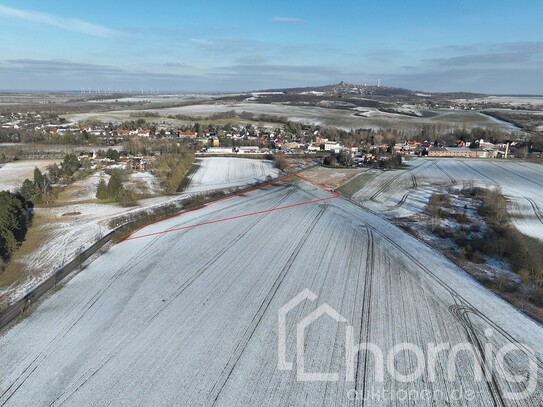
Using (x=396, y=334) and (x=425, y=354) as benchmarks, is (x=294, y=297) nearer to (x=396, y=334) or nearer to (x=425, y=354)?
(x=396, y=334)

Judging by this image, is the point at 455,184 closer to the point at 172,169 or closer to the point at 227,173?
the point at 227,173

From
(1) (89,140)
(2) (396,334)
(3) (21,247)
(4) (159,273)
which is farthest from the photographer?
(1) (89,140)

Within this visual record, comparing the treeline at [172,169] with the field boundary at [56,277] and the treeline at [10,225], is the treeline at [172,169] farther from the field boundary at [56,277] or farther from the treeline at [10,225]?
the treeline at [10,225]

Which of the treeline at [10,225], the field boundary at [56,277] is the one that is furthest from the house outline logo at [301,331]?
the treeline at [10,225]

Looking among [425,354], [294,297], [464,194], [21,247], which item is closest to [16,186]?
[21,247]

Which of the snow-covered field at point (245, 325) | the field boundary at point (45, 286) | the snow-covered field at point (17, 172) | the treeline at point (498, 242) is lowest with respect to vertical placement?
the snow-covered field at point (17, 172)

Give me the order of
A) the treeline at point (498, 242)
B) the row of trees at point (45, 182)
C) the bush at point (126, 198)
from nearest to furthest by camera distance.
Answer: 1. the treeline at point (498, 242)
2. the row of trees at point (45, 182)
3. the bush at point (126, 198)
